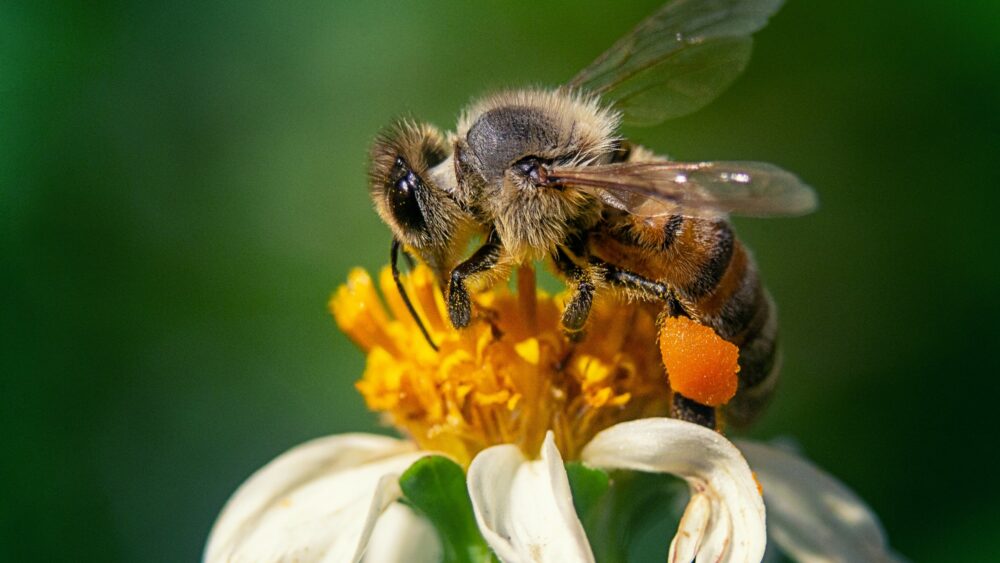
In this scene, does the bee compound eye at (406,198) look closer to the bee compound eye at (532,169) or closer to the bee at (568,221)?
the bee at (568,221)

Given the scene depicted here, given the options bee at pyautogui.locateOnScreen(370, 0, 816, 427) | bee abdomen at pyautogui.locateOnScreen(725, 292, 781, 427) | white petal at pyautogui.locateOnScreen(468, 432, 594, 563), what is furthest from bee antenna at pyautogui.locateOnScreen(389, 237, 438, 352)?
bee abdomen at pyautogui.locateOnScreen(725, 292, 781, 427)

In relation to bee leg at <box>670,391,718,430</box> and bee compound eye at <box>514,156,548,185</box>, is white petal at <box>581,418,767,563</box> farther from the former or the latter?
bee compound eye at <box>514,156,548,185</box>

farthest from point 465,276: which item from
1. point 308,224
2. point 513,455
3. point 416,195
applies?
point 308,224

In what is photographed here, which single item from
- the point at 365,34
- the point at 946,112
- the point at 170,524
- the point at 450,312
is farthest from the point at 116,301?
the point at 946,112

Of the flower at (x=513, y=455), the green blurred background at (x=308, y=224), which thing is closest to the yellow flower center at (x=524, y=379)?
the flower at (x=513, y=455)

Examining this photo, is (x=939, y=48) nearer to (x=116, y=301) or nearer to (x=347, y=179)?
(x=347, y=179)

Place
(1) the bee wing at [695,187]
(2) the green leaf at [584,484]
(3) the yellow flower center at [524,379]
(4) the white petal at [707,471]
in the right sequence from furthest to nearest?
(3) the yellow flower center at [524,379] → (2) the green leaf at [584,484] → (4) the white petal at [707,471] → (1) the bee wing at [695,187]
